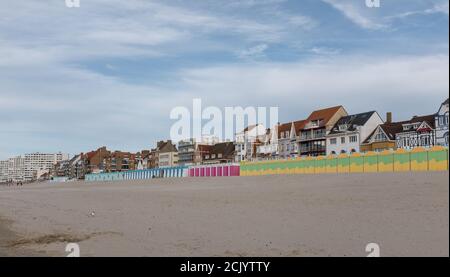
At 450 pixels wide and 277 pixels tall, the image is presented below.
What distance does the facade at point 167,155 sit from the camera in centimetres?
17125

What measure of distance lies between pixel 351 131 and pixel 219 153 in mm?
59055

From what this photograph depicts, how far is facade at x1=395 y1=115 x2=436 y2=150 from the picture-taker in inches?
2869

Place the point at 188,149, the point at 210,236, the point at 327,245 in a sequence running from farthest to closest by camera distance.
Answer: the point at 188,149 → the point at 210,236 → the point at 327,245

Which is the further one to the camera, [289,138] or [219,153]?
[219,153]

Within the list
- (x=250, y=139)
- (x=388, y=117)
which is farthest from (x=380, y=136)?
(x=250, y=139)

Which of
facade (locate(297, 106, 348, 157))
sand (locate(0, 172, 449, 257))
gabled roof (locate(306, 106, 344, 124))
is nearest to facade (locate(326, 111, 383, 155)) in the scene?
facade (locate(297, 106, 348, 157))

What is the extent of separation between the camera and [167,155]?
174 metres

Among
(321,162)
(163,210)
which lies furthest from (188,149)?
(163,210)

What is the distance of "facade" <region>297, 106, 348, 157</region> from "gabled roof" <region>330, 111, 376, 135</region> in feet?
7.72

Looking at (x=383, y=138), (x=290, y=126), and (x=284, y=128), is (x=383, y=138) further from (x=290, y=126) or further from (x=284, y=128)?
(x=284, y=128)

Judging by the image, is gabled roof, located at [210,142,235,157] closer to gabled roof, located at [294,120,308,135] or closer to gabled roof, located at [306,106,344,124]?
gabled roof, located at [294,120,308,135]

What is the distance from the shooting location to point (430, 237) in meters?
13.1
